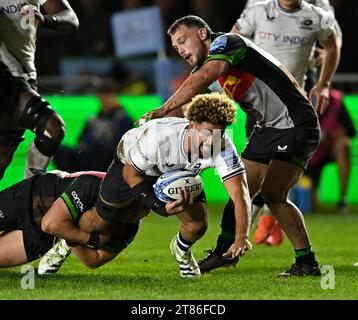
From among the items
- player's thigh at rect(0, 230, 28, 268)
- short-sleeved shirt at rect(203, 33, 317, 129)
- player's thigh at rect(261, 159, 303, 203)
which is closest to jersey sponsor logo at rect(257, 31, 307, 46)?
short-sleeved shirt at rect(203, 33, 317, 129)

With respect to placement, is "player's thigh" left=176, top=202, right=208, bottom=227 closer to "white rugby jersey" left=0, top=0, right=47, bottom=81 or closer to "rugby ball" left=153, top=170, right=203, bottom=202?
"rugby ball" left=153, top=170, right=203, bottom=202

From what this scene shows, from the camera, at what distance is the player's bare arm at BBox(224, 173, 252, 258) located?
6.34 meters

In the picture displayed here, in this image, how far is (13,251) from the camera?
737 centimetres

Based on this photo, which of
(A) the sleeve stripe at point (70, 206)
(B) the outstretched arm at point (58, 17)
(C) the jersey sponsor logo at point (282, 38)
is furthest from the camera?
(C) the jersey sponsor logo at point (282, 38)

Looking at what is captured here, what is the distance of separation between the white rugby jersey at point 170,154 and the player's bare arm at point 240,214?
53 millimetres

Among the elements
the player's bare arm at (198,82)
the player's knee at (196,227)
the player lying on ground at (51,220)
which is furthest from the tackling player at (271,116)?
the player lying on ground at (51,220)

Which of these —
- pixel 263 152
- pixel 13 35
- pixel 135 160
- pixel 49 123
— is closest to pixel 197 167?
pixel 135 160

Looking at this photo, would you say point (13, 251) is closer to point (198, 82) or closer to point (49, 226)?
point (49, 226)

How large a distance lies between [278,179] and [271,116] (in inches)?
17.5

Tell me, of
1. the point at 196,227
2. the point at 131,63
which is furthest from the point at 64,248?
the point at 131,63

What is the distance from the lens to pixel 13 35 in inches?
322

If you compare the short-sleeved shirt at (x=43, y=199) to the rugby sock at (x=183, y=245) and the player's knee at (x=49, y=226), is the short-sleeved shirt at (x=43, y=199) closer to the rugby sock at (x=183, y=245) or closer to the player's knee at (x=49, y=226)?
the player's knee at (x=49, y=226)

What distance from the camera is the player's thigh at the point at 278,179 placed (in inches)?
291
